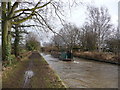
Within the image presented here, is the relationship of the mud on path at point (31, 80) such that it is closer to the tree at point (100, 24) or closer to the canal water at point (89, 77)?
the canal water at point (89, 77)

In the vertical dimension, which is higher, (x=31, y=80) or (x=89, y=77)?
(x=31, y=80)

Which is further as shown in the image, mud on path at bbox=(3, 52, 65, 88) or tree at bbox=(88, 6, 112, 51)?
tree at bbox=(88, 6, 112, 51)

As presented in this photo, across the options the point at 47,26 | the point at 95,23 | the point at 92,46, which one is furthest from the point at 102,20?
the point at 47,26

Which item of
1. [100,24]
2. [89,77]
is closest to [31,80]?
[89,77]

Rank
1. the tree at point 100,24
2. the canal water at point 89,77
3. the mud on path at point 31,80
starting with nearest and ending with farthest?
the mud on path at point 31,80 → the canal water at point 89,77 → the tree at point 100,24

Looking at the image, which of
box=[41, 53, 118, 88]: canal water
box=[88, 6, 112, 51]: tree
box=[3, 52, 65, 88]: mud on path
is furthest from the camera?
box=[88, 6, 112, 51]: tree

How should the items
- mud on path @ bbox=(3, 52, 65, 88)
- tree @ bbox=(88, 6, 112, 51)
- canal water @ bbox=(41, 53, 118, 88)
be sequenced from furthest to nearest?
1. tree @ bbox=(88, 6, 112, 51)
2. canal water @ bbox=(41, 53, 118, 88)
3. mud on path @ bbox=(3, 52, 65, 88)

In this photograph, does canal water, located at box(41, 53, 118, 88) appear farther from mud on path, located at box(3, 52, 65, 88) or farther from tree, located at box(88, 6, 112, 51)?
tree, located at box(88, 6, 112, 51)

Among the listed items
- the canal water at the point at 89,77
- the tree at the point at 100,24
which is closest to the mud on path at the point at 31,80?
the canal water at the point at 89,77

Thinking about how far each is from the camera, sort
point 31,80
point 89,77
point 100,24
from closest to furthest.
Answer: point 31,80 → point 89,77 → point 100,24

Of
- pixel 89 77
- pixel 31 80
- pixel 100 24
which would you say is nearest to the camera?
pixel 31 80

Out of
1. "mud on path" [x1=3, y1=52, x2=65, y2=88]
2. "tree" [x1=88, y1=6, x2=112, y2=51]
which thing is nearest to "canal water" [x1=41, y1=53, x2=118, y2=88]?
"mud on path" [x1=3, y1=52, x2=65, y2=88]

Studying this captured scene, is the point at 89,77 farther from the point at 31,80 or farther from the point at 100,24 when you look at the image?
the point at 100,24

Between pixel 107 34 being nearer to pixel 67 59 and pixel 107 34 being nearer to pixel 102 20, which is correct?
pixel 102 20
